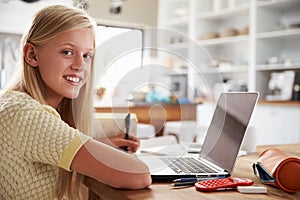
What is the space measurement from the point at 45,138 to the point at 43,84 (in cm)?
27

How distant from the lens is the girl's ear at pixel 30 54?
95 centimetres

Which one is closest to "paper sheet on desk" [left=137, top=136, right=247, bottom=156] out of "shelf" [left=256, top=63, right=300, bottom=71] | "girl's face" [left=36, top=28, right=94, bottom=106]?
"girl's face" [left=36, top=28, right=94, bottom=106]

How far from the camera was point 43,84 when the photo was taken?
96cm

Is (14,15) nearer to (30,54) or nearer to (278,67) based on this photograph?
(278,67)

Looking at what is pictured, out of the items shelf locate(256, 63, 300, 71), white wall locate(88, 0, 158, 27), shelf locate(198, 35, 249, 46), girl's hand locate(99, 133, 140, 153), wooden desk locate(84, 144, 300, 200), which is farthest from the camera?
white wall locate(88, 0, 158, 27)

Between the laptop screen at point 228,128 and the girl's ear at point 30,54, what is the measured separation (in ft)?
1.67

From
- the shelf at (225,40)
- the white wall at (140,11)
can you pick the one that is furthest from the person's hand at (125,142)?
the white wall at (140,11)

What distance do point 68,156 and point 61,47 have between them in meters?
0.30

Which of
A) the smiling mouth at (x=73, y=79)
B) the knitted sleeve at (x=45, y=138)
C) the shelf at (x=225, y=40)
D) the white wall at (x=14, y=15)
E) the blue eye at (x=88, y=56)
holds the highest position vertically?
the white wall at (x=14, y=15)

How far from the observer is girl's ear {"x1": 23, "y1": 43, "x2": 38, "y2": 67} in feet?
3.11

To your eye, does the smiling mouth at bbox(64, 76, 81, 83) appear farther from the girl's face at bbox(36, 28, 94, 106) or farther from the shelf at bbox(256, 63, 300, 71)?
the shelf at bbox(256, 63, 300, 71)

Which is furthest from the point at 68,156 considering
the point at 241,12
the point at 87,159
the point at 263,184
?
the point at 241,12

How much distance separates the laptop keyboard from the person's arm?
0.46 feet

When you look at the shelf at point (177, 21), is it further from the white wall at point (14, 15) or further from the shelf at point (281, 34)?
the white wall at point (14, 15)
